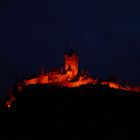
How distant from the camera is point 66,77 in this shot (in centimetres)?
8100

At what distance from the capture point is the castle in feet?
258

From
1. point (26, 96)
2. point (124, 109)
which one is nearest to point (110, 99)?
point (124, 109)

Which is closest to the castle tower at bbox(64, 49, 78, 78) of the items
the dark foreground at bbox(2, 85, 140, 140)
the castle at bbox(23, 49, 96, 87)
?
the castle at bbox(23, 49, 96, 87)

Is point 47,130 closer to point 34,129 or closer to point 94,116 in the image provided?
point 34,129

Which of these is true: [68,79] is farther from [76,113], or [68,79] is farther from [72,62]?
[76,113]

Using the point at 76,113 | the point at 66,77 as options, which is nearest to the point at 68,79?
the point at 66,77

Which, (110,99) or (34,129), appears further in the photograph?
(110,99)

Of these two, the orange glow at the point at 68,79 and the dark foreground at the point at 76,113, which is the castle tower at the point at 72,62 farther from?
the dark foreground at the point at 76,113

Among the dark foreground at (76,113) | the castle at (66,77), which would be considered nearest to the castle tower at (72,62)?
the castle at (66,77)

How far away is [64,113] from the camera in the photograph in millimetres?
64188

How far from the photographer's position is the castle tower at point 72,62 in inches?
3322

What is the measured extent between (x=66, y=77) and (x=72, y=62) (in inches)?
245

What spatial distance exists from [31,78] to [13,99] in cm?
780

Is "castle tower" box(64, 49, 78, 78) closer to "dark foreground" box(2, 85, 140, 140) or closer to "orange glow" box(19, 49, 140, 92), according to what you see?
"orange glow" box(19, 49, 140, 92)
